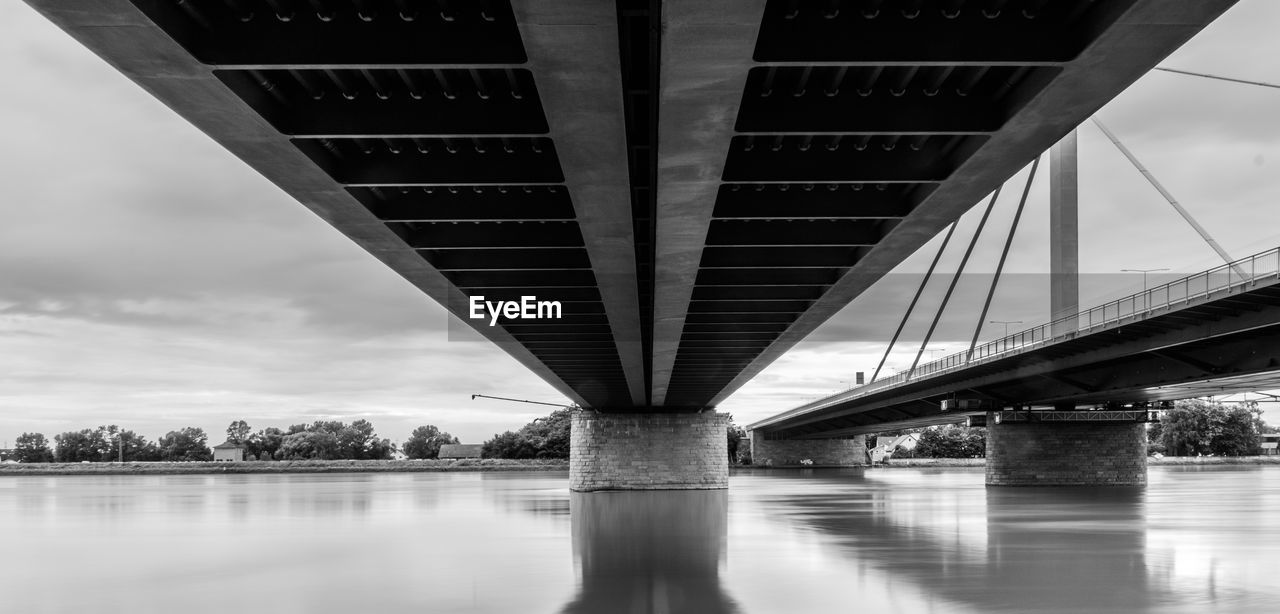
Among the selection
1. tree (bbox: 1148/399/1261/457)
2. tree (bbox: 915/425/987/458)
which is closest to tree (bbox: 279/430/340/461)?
tree (bbox: 915/425/987/458)

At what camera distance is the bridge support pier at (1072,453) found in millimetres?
62812

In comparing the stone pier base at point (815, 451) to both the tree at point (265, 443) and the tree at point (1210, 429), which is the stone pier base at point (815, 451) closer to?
the tree at point (1210, 429)

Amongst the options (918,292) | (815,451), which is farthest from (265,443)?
(918,292)

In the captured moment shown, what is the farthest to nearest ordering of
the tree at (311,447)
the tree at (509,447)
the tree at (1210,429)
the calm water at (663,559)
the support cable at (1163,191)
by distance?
the tree at (311,447), the tree at (509,447), the tree at (1210,429), the support cable at (1163,191), the calm water at (663,559)

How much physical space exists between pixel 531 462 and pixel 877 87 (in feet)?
430

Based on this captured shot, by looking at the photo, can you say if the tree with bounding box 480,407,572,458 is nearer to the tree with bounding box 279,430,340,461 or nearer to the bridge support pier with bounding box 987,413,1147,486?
the tree with bounding box 279,430,340,461

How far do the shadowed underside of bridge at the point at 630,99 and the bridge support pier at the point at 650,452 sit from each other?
3994 centimetres

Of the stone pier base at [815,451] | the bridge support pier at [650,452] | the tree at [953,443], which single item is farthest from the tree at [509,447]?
the bridge support pier at [650,452]

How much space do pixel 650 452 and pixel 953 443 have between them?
126605 mm

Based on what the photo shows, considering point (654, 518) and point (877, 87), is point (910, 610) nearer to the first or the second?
point (877, 87)

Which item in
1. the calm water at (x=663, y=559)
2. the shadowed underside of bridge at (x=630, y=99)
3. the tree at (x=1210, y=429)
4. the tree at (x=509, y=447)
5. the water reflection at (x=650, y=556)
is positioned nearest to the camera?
the shadowed underside of bridge at (x=630, y=99)

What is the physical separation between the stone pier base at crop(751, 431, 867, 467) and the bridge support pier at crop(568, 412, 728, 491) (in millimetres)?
76829

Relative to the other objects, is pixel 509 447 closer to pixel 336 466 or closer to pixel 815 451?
pixel 336 466

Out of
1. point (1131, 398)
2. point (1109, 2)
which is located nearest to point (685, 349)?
point (1109, 2)
